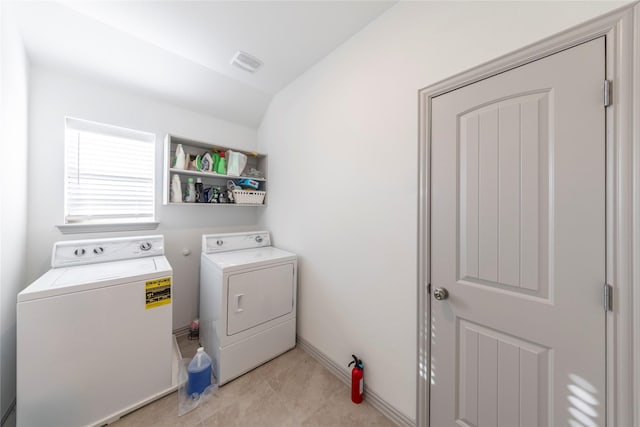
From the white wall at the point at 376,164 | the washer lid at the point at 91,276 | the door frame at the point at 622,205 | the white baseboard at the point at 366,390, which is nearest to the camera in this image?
the door frame at the point at 622,205

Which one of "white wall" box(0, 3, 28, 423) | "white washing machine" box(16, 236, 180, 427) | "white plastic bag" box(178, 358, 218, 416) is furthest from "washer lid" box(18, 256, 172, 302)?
"white plastic bag" box(178, 358, 218, 416)

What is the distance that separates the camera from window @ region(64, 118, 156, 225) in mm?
1880

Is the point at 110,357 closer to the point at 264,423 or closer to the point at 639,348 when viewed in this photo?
the point at 264,423

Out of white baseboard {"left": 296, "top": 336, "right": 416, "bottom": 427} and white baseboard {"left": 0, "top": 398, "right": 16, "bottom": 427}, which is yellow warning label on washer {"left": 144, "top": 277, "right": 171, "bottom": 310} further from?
white baseboard {"left": 296, "top": 336, "right": 416, "bottom": 427}

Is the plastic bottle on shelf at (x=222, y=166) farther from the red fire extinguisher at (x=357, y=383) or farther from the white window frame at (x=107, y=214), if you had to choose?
the red fire extinguisher at (x=357, y=383)

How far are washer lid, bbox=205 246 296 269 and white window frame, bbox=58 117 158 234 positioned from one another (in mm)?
737

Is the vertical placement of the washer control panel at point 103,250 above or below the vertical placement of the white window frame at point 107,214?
below

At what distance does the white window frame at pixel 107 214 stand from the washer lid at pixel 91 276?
0.38m

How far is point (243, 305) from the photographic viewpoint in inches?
71.5

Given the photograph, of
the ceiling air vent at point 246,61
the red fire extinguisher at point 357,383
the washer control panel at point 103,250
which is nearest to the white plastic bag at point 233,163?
the ceiling air vent at point 246,61

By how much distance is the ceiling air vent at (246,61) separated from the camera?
191 centimetres

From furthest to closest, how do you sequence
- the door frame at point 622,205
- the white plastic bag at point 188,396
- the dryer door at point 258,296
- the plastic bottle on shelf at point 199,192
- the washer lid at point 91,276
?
the plastic bottle on shelf at point 199,192 < the dryer door at point 258,296 < the white plastic bag at point 188,396 < the washer lid at point 91,276 < the door frame at point 622,205

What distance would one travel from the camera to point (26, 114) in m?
1.61

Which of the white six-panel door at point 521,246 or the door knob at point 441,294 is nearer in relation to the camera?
the white six-panel door at point 521,246
